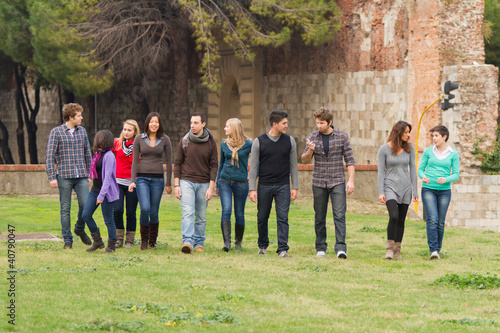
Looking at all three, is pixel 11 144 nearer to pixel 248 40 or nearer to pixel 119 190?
pixel 248 40

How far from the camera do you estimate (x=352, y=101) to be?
88.5 feet

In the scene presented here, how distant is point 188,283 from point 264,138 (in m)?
2.95

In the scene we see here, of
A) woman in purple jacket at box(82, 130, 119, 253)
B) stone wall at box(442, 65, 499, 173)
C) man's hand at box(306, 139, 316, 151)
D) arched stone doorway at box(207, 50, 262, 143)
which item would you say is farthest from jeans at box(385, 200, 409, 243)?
arched stone doorway at box(207, 50, 262, 143)

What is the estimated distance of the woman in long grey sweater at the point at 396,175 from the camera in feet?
36.3

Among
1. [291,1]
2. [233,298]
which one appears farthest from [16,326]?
[291,1]

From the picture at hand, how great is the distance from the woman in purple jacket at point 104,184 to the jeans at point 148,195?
0.33 meters

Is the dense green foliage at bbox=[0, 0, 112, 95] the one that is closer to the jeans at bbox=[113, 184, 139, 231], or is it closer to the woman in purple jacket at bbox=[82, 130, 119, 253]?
the jeans at bbox=[113, 184, 139, 231]

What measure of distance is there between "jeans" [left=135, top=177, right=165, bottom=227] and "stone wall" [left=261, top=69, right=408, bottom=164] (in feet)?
46.9

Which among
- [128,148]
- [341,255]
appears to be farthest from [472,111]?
[128,148]

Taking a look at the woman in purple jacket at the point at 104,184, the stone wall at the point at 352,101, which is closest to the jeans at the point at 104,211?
the woman in purple jacket at the point at 104,184

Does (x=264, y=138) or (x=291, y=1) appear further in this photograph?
(x=291, y=1)

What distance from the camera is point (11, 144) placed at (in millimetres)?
51344

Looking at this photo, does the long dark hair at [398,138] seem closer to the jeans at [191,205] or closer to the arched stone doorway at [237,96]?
the jeans at [191,205]

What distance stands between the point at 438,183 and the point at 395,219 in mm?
927
